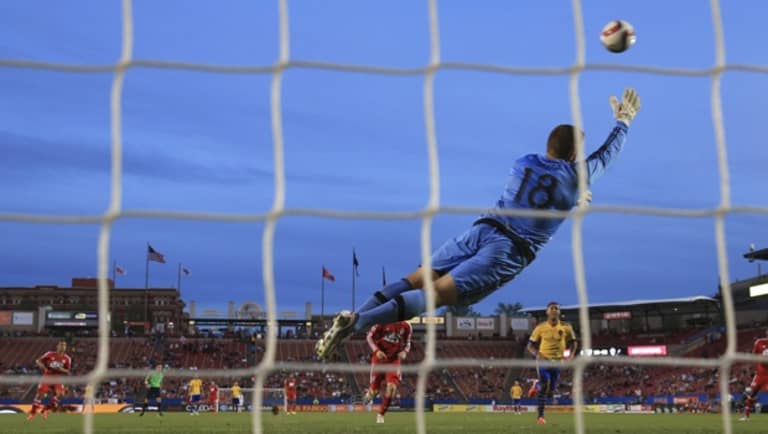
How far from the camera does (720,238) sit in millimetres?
5051

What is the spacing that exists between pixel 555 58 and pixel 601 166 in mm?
17606

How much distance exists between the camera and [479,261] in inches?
292

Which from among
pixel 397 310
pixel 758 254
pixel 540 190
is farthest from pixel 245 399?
pixel 540 190

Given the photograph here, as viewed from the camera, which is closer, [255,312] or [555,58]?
[555,58]

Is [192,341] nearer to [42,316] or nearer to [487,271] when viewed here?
[42,316]

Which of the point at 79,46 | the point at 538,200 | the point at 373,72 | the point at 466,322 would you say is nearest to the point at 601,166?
the point at 538,200

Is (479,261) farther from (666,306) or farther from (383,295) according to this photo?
(666,306)

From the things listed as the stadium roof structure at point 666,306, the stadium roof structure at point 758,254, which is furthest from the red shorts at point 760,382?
the stadium roof structure at point 666,306

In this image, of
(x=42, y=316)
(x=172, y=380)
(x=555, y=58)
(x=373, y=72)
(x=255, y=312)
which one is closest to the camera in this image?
(x=373, y=72)

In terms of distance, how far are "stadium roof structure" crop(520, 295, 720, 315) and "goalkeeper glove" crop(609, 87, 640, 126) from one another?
180 feet

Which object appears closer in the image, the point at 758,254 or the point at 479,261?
the point at 479,261

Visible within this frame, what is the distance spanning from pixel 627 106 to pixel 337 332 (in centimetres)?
310

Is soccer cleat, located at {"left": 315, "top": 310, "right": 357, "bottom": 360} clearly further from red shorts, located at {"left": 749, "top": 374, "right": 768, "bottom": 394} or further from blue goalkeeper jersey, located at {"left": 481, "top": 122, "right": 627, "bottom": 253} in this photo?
red shorts, located at {"left": 749, "top": 374, "right": 768, "bottom": 394}

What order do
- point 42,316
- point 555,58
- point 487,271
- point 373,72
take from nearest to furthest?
1. point 373,72
2. point 487,271
3. point 555,58
4. point 42,316
